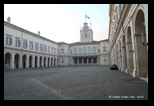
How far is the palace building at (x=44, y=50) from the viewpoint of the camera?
2873cm

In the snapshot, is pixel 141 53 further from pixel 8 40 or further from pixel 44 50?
pixel 44 50

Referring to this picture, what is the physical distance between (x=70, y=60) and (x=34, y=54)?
26504mm

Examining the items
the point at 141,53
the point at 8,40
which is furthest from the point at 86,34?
the point at 141,53

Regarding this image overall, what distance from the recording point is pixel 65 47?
2362 inches

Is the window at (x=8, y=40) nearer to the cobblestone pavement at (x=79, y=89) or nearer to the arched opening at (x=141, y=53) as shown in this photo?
the cobblestone pavement at (x=79, y=89)

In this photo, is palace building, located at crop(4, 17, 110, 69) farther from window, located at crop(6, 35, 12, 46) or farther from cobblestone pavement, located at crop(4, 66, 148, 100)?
cobblestone pavement, located at crop(4, 66, 148, 100)

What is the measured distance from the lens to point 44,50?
45.1 metres

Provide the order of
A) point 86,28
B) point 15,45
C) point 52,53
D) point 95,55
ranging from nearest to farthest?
point 15,45 → point 52,53 → point 95,55 → point 86,28

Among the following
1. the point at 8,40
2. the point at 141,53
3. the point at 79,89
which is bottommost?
the point at 79,89

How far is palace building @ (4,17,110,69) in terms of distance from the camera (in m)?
28.7

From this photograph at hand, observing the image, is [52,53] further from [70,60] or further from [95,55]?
[95,55]

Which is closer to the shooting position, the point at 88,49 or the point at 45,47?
the point at 45,47

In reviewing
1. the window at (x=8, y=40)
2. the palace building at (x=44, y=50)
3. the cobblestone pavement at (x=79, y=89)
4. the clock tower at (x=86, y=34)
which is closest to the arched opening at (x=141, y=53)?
the cobblestone pavement at (x=79, y=89)
